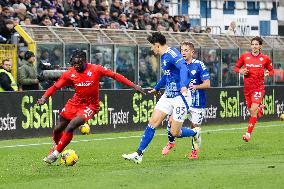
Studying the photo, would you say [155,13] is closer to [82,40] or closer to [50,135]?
[82,40]

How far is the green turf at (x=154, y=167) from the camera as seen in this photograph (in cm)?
1336

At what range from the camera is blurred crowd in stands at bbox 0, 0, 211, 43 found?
27.2 m

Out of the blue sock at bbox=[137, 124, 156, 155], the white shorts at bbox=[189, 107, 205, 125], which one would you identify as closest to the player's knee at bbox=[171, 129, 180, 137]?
the blue sock at bbox=[137, 124, 156, 155]

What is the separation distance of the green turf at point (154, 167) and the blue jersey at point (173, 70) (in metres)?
1.28

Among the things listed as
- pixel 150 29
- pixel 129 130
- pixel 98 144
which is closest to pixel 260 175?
pixel 98 144

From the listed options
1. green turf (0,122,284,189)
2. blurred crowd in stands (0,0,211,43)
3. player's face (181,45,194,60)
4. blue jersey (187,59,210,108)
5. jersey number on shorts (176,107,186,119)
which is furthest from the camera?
blurred crowd in stands (0,0,211,43)

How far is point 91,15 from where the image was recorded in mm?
31062

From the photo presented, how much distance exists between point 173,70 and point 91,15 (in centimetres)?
1439

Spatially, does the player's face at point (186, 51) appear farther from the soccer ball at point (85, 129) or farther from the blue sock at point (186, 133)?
the soccer ball at point (85, 129)

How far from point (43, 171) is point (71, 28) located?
519 inches

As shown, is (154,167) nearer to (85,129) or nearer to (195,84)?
(195,84)

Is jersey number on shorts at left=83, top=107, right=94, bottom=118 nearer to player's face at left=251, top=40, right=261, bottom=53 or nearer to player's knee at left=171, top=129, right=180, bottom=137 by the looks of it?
player's knee at left=171, top=129, right=180, bottom=137

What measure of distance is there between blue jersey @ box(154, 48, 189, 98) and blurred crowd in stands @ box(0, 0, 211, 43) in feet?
30.4

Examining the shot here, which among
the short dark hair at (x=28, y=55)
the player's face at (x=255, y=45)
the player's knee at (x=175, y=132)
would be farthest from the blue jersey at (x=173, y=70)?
the short dark hair at (x=28, y=55)
